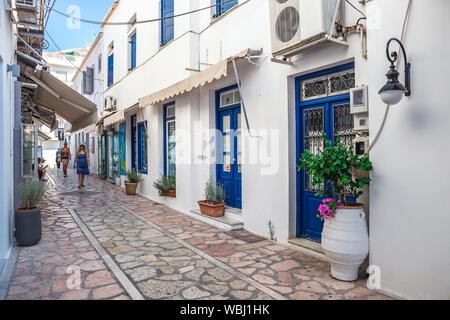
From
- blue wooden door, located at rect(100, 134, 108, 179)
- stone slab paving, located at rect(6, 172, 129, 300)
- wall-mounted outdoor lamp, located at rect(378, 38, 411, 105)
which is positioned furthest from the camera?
blue wooden door, located at rect(100, 134, 108, 179)

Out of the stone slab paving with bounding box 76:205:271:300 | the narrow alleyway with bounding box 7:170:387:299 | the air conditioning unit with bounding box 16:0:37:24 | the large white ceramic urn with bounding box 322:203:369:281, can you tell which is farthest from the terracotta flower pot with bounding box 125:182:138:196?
the large white ceramic urn with bounding box 322:203:369:281

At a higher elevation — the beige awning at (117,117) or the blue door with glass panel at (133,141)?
the beige awning at (117,117)

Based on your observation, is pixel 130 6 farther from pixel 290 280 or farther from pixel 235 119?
pixel 290 280

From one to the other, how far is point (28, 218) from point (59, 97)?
18.0 ft

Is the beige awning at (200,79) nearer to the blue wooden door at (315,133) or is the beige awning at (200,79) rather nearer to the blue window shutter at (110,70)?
the blue wooden door at (315,133)

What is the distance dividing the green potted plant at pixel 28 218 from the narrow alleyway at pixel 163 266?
19 centimetres

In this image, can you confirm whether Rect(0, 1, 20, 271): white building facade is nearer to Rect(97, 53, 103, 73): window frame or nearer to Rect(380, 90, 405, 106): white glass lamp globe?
Rect(380, 90, 405, 106): white glass lamp globe

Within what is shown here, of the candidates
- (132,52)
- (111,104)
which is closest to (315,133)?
(132,52)

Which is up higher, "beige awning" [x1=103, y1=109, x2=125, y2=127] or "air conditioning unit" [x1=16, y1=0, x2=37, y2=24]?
"air conditioning unit" [x1=16, y1=0, x2=37, y2=24]

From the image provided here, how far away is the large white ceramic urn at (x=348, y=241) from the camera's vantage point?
370 cm

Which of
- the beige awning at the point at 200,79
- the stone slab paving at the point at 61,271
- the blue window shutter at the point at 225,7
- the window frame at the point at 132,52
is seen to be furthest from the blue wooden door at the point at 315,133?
the window frame at the point at 132,52

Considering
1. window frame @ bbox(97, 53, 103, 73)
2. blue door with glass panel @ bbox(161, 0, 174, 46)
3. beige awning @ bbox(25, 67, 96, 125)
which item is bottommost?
beige awning @ bbox(25, 67, 96, 125)

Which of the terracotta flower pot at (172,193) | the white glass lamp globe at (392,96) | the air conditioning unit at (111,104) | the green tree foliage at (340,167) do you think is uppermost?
the air conditioning unit at (111,104)

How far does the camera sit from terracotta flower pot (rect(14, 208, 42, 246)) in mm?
5289
